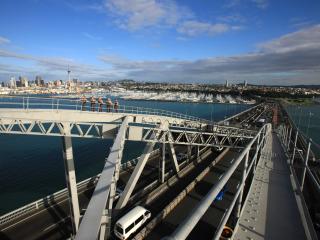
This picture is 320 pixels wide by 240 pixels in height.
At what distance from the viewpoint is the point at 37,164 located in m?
30.6

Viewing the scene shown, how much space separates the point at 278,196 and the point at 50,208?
16045 mm

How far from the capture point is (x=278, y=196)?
530 centimetres

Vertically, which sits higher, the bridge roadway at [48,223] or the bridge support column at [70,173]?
the bridge support column at [70,173]

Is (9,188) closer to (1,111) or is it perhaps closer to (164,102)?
(1,111)

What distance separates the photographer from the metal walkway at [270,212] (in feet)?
12.6

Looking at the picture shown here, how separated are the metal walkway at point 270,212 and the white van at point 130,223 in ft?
29.9

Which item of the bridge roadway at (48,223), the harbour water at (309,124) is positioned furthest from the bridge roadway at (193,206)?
the harbour water at (309,124)

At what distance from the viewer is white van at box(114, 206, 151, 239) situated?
12.9 m

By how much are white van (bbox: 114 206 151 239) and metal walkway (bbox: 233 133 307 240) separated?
29.9ft

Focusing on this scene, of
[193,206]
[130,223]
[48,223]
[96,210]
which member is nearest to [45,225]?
[48,223]

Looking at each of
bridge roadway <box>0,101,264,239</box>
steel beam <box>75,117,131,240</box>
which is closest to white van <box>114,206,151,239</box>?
bridge roadway <box>0,101,264,239</box>

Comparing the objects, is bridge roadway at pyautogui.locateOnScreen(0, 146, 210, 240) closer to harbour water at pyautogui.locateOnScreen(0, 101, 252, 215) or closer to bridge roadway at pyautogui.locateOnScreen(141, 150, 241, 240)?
bridge roadway at pyautogui.locateOnScreen(141, 150, 241, 240)

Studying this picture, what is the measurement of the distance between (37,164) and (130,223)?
2300cm

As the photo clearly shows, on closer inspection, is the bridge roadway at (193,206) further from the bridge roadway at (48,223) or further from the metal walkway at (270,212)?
the metal walkway at (270,212)
